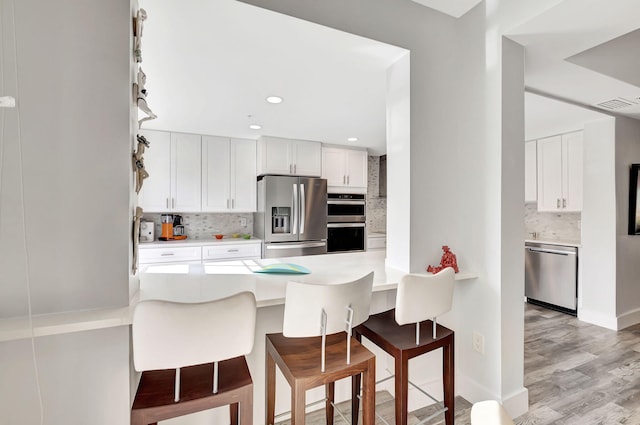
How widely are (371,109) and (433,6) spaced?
3.84ft

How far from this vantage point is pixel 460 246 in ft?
6.68

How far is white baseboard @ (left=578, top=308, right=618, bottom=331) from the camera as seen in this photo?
3220mm

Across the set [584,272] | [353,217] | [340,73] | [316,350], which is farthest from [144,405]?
[584,272]

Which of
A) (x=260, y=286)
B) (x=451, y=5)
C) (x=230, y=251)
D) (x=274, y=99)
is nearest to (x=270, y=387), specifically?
(x=260, y=286)

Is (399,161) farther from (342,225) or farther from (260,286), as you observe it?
(342,225)

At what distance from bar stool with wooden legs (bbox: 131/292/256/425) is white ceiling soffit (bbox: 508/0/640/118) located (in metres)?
2.07

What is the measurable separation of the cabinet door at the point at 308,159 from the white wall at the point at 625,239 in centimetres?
340

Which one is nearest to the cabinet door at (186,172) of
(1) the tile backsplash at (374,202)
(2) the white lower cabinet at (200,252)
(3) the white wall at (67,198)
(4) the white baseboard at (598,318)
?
(2) the white lower cabinet at (200,252)

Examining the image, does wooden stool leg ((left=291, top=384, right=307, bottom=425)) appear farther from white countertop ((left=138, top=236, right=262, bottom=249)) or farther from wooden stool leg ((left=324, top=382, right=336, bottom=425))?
white countertop ((left=138, top=236, right=262, bottom=249))

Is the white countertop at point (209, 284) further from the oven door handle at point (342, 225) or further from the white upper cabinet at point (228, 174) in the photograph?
the white upper cabinet at point (228, 174)

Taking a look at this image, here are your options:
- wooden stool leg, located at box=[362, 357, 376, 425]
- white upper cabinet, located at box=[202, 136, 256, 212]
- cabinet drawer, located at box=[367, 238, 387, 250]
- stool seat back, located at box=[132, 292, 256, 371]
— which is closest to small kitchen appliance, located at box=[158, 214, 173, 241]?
white upper cabinet, located at box=[202, 136, 256, 212]

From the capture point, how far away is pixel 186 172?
4020 millimetres

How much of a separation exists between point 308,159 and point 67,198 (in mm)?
3444

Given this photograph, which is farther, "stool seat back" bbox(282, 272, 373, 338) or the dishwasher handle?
the dishwasher handle
